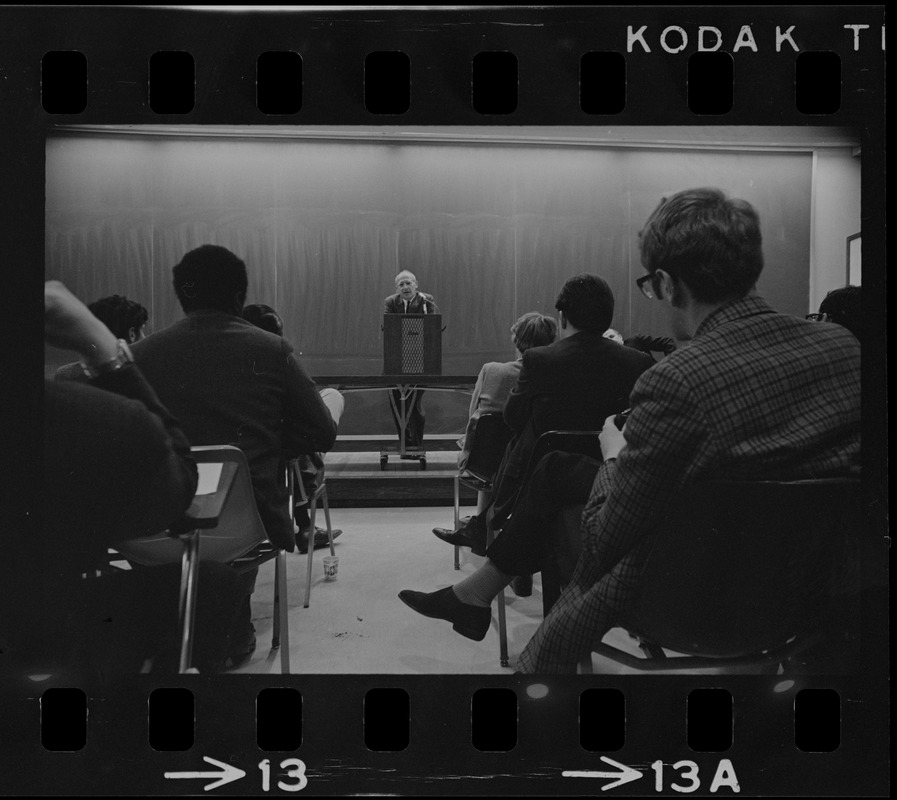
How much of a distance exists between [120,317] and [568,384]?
1.01 metres

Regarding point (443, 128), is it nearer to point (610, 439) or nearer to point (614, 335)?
point (614, 335)

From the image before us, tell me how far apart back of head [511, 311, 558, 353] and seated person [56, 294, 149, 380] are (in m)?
0.83

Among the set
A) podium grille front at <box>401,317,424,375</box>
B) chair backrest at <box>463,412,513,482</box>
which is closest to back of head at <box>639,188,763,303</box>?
chair backrest at <box>463,412,513,482</box>

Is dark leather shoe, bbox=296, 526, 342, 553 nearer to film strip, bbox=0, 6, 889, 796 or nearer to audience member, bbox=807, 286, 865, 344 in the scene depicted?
film strip, bbox=0, 6, 889, 796

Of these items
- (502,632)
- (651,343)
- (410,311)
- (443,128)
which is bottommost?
(502,632)

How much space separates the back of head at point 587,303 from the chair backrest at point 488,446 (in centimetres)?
30

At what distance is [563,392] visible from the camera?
1.54m

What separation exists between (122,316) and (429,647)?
0.99 m

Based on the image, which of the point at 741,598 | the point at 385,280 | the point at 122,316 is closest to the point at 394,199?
the point at 385,280

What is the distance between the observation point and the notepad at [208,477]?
1.40 m

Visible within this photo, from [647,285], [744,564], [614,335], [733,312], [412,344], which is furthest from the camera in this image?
[412,344]

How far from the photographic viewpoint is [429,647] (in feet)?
4.78

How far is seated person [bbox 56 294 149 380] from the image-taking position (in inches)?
55.7

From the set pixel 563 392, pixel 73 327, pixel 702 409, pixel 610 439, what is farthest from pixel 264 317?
pixel 702 409
